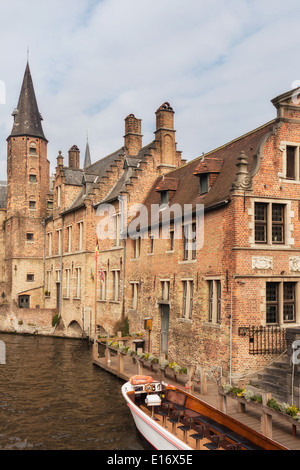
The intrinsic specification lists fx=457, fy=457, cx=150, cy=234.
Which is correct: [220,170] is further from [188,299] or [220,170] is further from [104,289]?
[104,289]

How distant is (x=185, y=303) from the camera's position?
67.8 ft

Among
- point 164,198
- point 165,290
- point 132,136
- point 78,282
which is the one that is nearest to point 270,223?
point 165,290

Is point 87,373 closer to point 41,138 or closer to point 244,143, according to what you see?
point 244,143

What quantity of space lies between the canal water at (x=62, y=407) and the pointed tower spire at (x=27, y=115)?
23.4m

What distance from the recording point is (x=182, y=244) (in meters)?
21.1

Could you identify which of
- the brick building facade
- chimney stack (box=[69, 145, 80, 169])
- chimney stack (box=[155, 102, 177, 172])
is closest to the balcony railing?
the brick building facade

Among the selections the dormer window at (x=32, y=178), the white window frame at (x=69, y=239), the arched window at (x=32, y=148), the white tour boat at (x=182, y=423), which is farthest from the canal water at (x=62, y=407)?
the arched window at (x=32, y=148)

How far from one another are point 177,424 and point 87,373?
10.9 metres

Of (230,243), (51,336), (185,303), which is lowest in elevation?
(51,336)

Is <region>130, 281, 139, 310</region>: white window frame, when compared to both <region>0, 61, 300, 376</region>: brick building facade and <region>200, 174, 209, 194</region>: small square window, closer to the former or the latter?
<region>0, 61, 300, 376</region>: brick building facade

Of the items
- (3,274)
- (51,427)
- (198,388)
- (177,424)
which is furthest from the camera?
A: (3,274)

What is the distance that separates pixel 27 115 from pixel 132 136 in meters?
15.4
